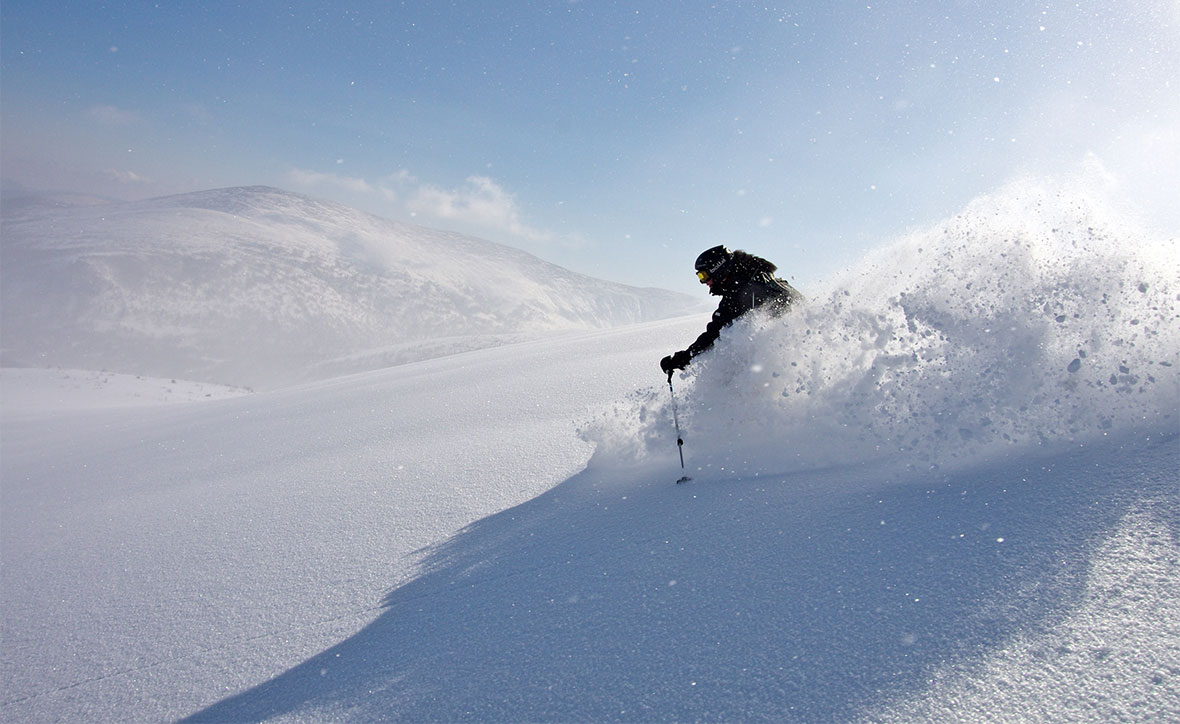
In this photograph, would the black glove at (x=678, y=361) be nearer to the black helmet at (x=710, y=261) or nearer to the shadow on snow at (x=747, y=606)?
the black helmet at (x=710, y=261)

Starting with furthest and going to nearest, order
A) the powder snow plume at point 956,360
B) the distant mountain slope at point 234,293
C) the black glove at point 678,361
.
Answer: the distant mountain slope at point 234,293, the black glove at point 678,361, the powder snow plume at point 956,360

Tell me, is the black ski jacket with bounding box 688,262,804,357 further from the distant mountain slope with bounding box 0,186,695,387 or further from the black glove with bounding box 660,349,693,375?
the distant mountain slope with bounding box 0,186,695,387

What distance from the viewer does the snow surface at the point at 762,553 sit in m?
1.70

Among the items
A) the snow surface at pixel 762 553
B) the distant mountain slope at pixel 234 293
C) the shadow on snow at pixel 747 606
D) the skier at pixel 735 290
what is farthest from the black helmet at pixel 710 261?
the distant mountain slope at pixel 234 293

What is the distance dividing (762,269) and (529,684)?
348 centimetres

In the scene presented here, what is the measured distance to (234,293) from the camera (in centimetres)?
5284

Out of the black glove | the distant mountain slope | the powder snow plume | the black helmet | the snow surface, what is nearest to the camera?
the snow surface

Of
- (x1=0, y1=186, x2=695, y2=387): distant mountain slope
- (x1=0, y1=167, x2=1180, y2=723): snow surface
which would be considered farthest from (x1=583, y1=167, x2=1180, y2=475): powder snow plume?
(x1=0, y1=186, x2=695, y2=387): distant mountain slope

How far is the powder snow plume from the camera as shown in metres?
2.81

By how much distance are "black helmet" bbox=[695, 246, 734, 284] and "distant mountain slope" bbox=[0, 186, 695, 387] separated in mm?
31357

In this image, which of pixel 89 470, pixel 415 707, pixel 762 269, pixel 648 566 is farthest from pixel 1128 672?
pixel 89 470

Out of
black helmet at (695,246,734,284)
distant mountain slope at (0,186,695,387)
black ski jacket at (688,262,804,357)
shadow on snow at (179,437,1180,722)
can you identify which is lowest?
shadow on snow at (179,437,1180,722)

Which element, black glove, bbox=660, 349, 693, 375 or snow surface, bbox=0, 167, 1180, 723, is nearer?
snow surface, bbox=0, 167, 1180, 723

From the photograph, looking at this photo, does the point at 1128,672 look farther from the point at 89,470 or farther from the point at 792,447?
the point at 89,470
